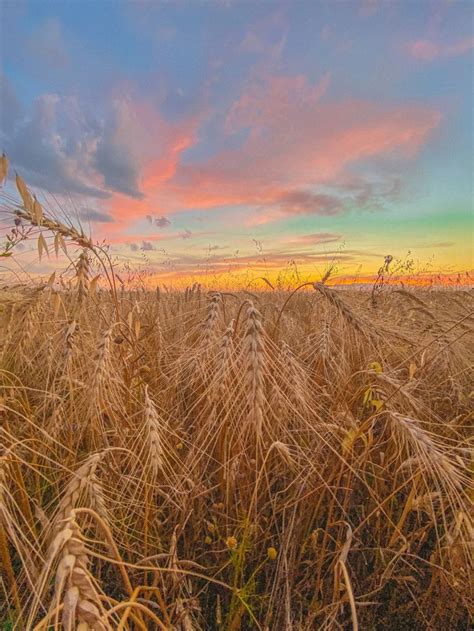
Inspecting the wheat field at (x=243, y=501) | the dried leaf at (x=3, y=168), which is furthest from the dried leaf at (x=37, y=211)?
the dried leaf at (x=3, y=168)

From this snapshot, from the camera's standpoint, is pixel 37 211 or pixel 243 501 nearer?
pixel 37 211

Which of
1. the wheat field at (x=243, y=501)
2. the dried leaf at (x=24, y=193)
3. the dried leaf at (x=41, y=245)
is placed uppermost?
the dried leaf at (x=24, y=193)

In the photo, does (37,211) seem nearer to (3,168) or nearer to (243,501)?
(3,168)

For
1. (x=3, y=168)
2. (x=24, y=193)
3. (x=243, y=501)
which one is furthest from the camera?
(x=243, y=501)

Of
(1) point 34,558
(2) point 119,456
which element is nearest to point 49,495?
(2) point 119,456

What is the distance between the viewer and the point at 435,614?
55.2 inches

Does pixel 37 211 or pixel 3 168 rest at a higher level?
pixel 3 168

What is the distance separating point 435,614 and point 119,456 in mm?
1399

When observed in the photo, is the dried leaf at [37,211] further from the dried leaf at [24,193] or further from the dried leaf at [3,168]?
the dried leaf at [3,168]

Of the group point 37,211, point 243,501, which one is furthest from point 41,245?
point 243,501

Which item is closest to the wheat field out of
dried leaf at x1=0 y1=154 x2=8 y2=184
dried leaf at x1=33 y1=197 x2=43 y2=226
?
dried leaf at x1=33 y1=197 x2=43 y2=226

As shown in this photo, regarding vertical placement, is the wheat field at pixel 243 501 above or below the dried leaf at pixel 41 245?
below

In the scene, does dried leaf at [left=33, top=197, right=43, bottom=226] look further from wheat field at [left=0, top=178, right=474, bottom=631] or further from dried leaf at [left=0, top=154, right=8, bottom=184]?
dried leaf at [left=0, top=154, right=8, bottom=184]

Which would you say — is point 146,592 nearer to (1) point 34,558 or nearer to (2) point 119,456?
(1) point 34,558
